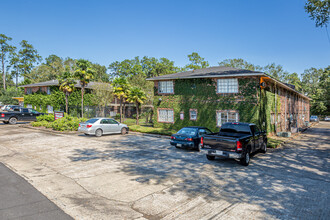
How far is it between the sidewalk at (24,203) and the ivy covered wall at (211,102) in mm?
18033

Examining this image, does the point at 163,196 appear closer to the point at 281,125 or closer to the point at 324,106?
the point at 281,125

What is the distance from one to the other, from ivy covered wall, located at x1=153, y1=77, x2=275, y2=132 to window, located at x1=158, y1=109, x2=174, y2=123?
0.41 m

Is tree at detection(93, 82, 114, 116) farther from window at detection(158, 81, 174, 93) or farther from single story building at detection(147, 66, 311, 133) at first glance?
window at detection(158, 81, 174, 93)

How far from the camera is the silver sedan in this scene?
58.4 feet

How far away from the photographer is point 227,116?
21.6 m

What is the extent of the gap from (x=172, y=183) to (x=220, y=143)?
337 centimetres

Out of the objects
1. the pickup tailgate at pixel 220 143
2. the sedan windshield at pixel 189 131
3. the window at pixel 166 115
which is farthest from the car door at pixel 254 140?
the window at pixel 166 115

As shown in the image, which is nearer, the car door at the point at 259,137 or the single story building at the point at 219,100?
the car door at the point at 259,137

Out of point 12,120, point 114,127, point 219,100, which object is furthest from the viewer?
point 12,120

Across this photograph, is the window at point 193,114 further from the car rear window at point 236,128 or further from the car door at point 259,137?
the car rear window at point 236,128

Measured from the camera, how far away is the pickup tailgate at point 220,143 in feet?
31.2

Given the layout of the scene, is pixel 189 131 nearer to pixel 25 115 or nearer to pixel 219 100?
pixel 219 100

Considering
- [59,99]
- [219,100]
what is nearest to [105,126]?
[219,100]

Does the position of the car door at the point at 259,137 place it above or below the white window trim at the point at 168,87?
below
